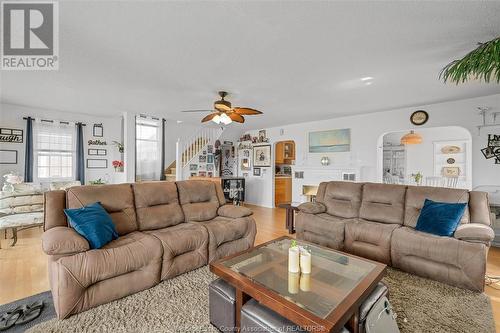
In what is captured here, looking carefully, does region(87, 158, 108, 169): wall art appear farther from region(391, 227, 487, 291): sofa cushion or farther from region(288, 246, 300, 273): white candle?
region(391, 227, 487, 291): sofa cushion

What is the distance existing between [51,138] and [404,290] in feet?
22.9

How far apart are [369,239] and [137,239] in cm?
256

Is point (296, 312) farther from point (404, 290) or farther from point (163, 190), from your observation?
point (163, 190)

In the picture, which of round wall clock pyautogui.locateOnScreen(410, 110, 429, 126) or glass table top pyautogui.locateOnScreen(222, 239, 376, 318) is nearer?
glass table top pyautogui.locateOnScreen(222, 239, 376, 318)

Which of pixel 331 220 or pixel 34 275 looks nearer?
pixel 34 275

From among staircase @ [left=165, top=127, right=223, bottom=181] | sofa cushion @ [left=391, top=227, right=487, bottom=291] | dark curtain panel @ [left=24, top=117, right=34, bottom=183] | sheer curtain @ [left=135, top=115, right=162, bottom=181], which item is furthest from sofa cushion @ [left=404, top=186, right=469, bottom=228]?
dark curtain panel @ [left=24, top=117, right=34, bottom=183]

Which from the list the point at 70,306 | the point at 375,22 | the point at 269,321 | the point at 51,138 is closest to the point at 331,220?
the point at 269,321

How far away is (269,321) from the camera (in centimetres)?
133

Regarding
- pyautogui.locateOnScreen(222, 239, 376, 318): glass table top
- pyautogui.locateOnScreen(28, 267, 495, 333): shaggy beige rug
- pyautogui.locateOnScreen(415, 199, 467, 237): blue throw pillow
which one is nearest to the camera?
pyautogui.locateOnScreen(222, 239, 376, 318): glass table top

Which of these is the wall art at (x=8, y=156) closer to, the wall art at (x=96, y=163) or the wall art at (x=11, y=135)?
the wall art at (x=11, y=135)

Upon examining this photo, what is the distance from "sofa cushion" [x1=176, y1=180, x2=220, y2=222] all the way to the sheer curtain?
358 cm

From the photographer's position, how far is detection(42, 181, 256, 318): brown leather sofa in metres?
1.79

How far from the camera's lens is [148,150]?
6.45 metres

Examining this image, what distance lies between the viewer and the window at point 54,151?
515cm
